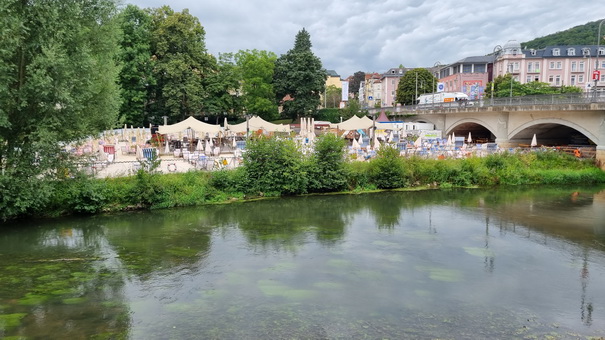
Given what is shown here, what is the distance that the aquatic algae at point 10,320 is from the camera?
8539 millimetres

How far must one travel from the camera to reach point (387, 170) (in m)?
23.7

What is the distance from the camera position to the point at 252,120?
31.5 metres

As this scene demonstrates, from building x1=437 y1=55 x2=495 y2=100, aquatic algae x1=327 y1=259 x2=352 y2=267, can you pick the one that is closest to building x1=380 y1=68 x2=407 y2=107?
building x1=437 y1=55 x2=495 y2=100

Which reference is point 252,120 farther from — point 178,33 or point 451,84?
point 451,84

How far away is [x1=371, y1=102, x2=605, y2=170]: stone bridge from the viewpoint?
26902 millimetres

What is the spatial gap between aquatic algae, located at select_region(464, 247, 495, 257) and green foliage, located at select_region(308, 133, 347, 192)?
9614 mm

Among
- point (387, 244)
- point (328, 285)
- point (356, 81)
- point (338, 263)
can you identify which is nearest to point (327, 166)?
point (387, 244)

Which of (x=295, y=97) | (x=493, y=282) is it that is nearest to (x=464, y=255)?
(x=493, y=282)

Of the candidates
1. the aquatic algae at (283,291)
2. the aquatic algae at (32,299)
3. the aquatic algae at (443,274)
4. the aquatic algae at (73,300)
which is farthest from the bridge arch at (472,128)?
the aquatic algae at (32,299)

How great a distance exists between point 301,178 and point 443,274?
436 inches

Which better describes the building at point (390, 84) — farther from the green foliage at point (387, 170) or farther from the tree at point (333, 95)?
the green foliage at point (387, 170)

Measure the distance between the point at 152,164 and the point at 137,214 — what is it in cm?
240

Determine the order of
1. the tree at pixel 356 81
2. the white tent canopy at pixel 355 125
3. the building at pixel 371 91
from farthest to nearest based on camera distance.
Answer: the tree at pixel 356 81
the building at pixel 371 91
the white tent canopy at pixel 355 125

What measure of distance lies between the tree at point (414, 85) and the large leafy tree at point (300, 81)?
71.7ft
